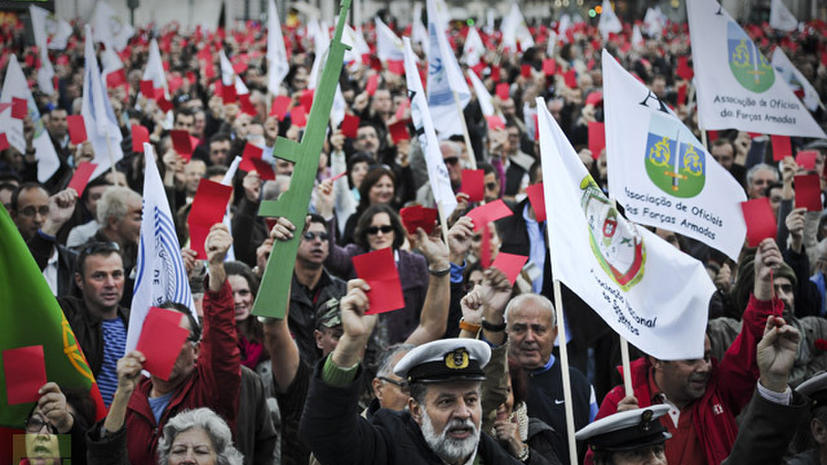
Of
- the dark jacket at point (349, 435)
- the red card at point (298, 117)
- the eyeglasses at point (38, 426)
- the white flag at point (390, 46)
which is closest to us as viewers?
the dark jacket at point (349, 435)

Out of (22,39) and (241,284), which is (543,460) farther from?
(22,39)

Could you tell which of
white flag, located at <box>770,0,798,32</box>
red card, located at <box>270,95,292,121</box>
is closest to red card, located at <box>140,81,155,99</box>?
red card, located at <box>270,95,292,121</box>

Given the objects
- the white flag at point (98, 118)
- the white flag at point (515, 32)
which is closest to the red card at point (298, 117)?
the white flag at point (98, 118)

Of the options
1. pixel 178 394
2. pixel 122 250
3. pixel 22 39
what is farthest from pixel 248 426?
pixel 22 39

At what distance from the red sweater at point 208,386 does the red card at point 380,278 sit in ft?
2.73

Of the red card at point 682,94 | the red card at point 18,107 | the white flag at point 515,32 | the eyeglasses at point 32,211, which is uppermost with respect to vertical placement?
the white flag at point 515,32

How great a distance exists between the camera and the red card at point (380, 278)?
3615 mm

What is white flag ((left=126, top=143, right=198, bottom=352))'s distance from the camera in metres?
4.82

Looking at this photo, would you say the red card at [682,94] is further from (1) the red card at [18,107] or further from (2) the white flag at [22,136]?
(1) the red card at [18,107]

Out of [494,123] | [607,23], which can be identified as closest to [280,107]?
[494,123]

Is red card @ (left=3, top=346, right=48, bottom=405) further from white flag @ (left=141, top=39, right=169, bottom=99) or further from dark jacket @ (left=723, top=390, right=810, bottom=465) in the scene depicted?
white flag @ (left=141, top=39, right=169, bottom=99)

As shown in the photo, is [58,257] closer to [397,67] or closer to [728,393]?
[728,393]

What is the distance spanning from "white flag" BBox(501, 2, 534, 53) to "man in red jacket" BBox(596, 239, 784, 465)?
16532 millimetres

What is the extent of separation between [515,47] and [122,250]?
53.7 ft
